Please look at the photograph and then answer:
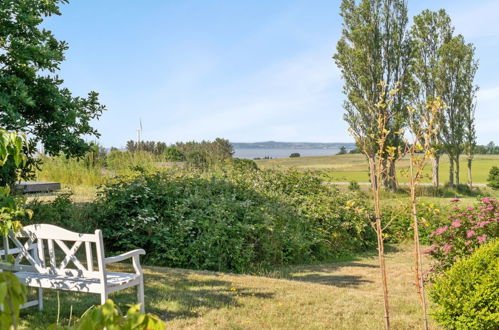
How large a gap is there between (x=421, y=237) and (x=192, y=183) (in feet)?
16.9

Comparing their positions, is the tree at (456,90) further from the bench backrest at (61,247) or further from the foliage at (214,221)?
the bench backrest at (61,247)

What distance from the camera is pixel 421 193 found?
62.3 ft

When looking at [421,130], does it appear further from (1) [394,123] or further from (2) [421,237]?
(1) [394,123]

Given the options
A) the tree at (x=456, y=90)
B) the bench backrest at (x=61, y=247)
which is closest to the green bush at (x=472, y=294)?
the bench backrest at (x=61, y=247)

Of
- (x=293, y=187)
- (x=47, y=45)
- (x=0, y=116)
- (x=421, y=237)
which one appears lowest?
(x=421, y=237)

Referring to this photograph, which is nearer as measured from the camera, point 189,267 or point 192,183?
point 189,267

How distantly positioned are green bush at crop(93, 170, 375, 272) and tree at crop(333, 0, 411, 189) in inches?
404

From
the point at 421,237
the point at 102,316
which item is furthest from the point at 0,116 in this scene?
the point at 421,237

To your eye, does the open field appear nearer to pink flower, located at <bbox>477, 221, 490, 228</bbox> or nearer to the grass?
pink flower, located at <bbox>477, 221, 490, 228</bbox>

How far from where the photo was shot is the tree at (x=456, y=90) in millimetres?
21078

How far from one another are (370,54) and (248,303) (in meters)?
17.3

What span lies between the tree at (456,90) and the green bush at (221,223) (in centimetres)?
1239

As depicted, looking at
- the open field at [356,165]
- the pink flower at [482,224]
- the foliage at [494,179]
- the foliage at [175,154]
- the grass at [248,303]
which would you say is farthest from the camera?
the open field at [356,165]

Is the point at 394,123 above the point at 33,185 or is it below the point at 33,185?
above
